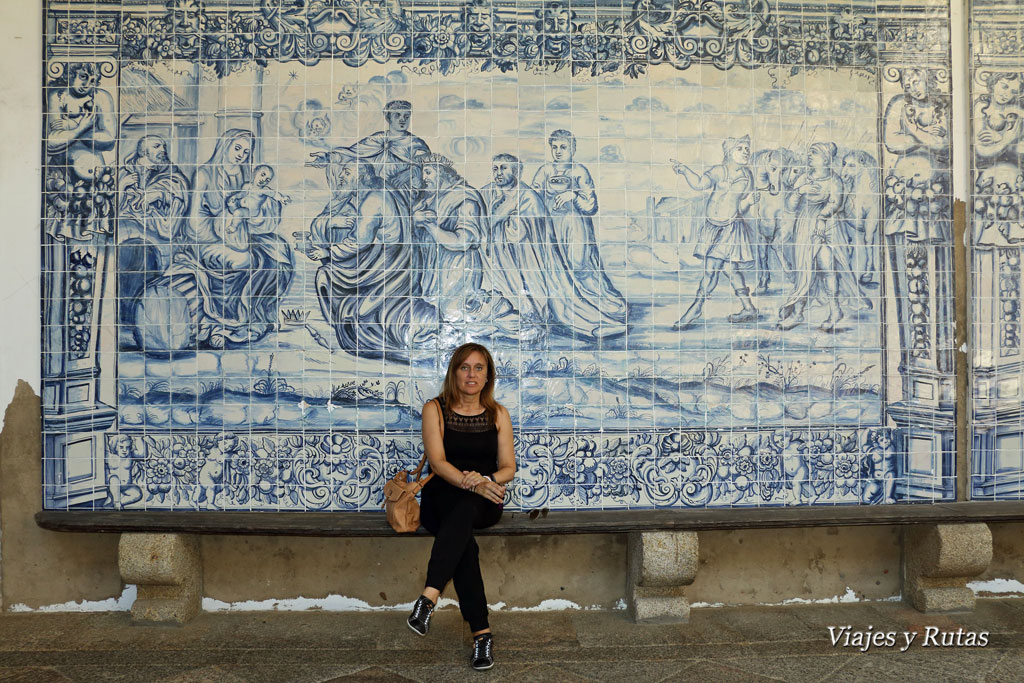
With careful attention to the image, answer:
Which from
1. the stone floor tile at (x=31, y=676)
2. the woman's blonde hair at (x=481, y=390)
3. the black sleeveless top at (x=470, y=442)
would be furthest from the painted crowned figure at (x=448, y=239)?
the stone floor tile at (x=31, y=676)

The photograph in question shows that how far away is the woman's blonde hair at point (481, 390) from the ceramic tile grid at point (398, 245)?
0.69 ft

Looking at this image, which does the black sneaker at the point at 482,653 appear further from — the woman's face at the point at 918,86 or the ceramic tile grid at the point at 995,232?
the woman's face at the point at 918,86

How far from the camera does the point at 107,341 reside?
12.9 feet

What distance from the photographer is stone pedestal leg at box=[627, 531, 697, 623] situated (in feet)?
12.4

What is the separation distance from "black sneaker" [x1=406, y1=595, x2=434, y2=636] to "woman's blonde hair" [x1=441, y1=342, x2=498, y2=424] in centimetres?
88

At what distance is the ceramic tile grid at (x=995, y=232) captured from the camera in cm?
410

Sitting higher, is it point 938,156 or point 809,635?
point 938,156

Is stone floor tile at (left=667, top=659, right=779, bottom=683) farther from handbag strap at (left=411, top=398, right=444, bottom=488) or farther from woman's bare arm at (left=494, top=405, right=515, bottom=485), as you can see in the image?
handbag strap at (left=411, top=398, right=444, bottom=488)

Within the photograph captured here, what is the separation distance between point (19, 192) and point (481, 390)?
2.47 meters

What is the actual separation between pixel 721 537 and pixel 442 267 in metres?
1.99

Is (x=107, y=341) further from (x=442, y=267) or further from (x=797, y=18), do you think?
(x=797, y=18)

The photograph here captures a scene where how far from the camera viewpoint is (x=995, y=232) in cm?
411

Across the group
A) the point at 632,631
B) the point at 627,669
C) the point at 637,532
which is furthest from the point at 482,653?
the point at 637,532

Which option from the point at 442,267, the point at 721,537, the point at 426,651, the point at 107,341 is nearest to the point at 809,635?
the point at 721,537
